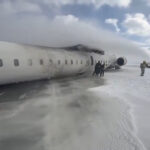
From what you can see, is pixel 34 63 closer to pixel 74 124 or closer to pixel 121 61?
pixel 74 124

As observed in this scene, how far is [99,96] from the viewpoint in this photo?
6516 mm

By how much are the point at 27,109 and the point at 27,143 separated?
207 cm

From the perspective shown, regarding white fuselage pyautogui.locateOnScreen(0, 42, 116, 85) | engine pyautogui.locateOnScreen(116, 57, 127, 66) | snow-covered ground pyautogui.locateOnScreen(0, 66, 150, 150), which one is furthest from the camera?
engine pyautogui.locateOnScreen(116, 57, 127, 66)

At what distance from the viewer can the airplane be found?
7297 mm

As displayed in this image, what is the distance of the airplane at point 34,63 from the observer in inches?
287

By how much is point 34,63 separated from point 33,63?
0.08 meters

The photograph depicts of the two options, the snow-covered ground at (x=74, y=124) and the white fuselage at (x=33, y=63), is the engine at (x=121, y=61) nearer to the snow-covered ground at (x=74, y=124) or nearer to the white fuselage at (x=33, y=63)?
the white fuselage at (x=33, y=63)

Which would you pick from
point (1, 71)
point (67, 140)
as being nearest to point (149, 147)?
Answer: point (67, 140)

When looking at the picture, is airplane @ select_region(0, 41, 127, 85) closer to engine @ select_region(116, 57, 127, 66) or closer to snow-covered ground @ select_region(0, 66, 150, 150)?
snow-covered ground @ select_region(0, 66, 150, 150)

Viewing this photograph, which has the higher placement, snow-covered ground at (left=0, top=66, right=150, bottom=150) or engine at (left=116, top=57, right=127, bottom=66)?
engine at (left=116, top=57, right=127, bottom=66)

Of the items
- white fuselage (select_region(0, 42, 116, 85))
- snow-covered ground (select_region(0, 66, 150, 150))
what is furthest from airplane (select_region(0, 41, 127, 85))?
snow-covered ground (select_region(0, 66, 150, 150))

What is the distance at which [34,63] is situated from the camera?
8.70m

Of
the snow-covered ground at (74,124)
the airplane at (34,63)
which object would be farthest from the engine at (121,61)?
the snow-covered ground at (74,124)

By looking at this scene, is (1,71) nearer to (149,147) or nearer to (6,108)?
(6,108)
